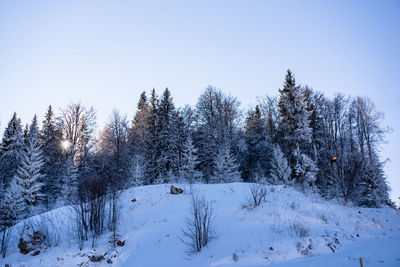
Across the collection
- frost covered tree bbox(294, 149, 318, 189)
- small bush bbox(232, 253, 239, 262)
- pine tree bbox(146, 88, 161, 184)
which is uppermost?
pine tree bbox(146, 88, 161, 184)

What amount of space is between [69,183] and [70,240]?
51.9 feet

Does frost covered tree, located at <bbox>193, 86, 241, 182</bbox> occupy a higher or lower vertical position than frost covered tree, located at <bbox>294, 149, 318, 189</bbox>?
higher

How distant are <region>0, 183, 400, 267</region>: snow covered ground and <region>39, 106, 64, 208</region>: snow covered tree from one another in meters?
16.1

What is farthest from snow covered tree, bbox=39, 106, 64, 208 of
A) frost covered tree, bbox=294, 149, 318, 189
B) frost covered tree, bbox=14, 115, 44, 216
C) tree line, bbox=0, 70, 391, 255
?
frost covered tree, bbox=294, 149, 318, 189

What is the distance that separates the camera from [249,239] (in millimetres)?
7629

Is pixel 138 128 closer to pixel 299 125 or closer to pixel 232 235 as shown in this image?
pixel 299 125

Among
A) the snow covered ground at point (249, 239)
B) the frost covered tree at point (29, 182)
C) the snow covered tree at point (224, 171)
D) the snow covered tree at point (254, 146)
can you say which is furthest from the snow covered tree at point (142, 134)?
the snow covered tree at point (254, 146)

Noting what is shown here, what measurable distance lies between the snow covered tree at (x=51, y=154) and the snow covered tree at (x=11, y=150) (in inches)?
93.0

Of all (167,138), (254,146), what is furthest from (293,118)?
(167,138)

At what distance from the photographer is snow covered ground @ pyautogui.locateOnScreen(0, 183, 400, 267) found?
21.4 feet

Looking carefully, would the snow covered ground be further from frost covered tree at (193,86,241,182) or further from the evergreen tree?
frost covered tree at (193,86,241,182)

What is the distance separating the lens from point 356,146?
1032 inches

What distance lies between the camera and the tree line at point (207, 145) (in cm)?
2041

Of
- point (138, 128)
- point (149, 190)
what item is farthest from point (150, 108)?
point (149, 190)
